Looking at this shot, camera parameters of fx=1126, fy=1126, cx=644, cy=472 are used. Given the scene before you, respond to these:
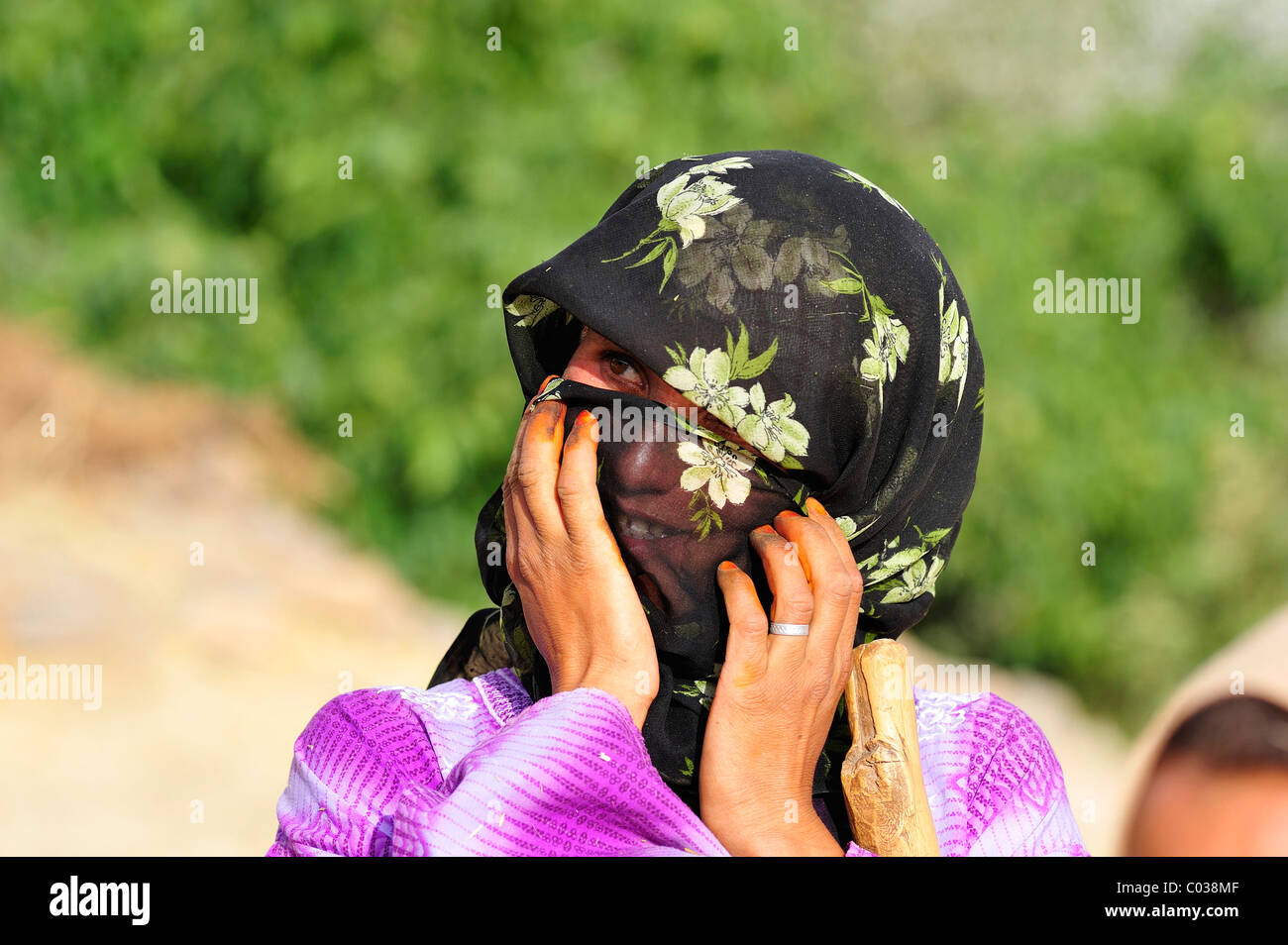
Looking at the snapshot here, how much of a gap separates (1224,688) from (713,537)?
486 mm

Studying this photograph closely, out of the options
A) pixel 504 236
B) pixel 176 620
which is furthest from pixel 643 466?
pixel 176 620

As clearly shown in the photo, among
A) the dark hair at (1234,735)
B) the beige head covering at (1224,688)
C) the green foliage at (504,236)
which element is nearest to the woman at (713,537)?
the beige head covering at (1224,688)

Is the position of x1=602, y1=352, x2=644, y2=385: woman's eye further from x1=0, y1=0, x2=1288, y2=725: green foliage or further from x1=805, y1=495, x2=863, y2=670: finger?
x1=0, y1=0, x2=1288, y2=725: green foliage

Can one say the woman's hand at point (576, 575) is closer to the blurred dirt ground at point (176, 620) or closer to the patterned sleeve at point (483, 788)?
the patterned sleeve at point (483, 788)

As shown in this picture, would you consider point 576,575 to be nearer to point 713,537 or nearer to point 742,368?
point 713,537

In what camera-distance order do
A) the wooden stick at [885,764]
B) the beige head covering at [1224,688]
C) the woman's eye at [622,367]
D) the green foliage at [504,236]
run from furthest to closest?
the green foliage at [504,236], the woman's eye at [622,367], the wooden stick at [885,764], the beige head covering at [1224,688]

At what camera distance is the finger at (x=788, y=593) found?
3.63 feet

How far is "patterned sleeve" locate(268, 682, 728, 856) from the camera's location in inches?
39.2

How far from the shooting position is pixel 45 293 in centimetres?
526

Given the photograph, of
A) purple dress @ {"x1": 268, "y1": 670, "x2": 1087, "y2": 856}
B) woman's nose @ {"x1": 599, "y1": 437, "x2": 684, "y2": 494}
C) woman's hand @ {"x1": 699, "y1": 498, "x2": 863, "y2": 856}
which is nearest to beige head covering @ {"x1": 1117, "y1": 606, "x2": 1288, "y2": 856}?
purple dress @ {"x1": 268, "y1": 670, "x2": 1087, "y2": 856}

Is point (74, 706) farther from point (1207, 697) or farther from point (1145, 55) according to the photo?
point (1145, 55)

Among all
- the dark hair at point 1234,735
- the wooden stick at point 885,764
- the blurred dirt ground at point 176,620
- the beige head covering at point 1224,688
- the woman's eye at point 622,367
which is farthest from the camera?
the blurred dirt ground at point 176,620

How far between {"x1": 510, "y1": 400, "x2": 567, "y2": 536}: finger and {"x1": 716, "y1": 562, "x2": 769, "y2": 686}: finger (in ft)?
0.65

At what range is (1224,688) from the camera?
951mm
